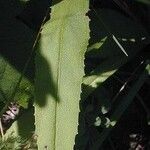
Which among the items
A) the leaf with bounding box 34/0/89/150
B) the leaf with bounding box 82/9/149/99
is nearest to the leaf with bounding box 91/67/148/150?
the leaf with bounding box 82/9/149/99

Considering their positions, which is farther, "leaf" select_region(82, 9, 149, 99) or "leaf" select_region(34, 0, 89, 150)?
"leaf" select_region(82, 9, 149, 99)

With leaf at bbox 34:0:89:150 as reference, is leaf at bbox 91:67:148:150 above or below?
below

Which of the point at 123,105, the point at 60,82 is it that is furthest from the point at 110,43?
the point at 60,82

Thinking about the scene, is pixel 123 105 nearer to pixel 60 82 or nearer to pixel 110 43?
pixel 110 43

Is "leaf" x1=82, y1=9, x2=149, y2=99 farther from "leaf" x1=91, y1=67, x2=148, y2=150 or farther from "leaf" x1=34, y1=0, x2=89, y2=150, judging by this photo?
"leaf" x1=34, y1=0, x2=89, y2=150

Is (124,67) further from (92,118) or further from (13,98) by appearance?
(13,98)

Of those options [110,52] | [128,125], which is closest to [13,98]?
[110,52]

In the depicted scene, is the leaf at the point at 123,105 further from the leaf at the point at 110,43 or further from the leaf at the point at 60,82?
the leaf at the point at 60,82

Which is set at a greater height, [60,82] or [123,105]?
[60,82]
